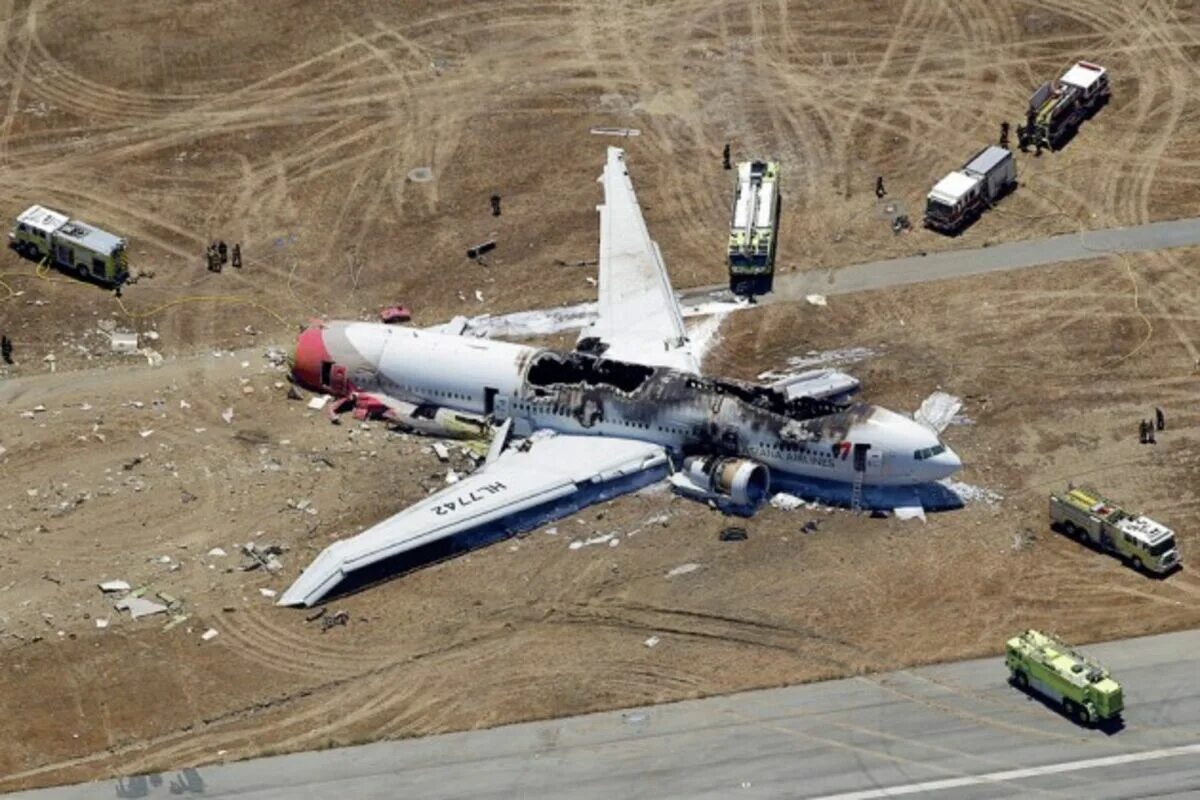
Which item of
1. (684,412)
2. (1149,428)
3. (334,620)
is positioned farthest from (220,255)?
(1149,428)

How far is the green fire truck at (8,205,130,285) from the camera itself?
114438 mm

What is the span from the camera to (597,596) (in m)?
93.0

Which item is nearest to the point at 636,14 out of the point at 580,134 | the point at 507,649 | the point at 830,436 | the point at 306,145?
the point at 580,134

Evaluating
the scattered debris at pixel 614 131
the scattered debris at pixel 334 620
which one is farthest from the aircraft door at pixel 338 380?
the scattered debris at pixel 614 131

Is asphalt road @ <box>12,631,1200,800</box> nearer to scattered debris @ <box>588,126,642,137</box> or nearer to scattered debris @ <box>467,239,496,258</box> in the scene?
scattered debris @ <box>467,239,496,258</box>

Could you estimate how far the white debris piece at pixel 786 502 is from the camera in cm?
9738

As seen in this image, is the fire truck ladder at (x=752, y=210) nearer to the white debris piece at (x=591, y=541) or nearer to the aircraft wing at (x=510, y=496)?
the aircraft wing at (x=510, y=496)

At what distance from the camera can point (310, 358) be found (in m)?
105

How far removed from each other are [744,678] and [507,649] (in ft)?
32.5

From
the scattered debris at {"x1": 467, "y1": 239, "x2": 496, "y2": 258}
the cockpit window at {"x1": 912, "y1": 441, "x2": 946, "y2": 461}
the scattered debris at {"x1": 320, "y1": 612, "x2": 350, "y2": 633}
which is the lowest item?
the scattered debris at {"x1": 320, "y1": 612, "x2": 350, "y2": 633}

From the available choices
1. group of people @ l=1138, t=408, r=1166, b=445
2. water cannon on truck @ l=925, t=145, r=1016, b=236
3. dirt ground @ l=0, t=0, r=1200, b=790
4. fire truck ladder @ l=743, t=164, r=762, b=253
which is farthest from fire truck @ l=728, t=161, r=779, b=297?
group of people @ l=1138, t=408, r=1166, b=445

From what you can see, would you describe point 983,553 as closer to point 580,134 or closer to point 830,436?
point 830,436

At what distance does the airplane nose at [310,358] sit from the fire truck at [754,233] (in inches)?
859

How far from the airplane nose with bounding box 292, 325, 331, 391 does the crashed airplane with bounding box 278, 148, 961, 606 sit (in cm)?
8
